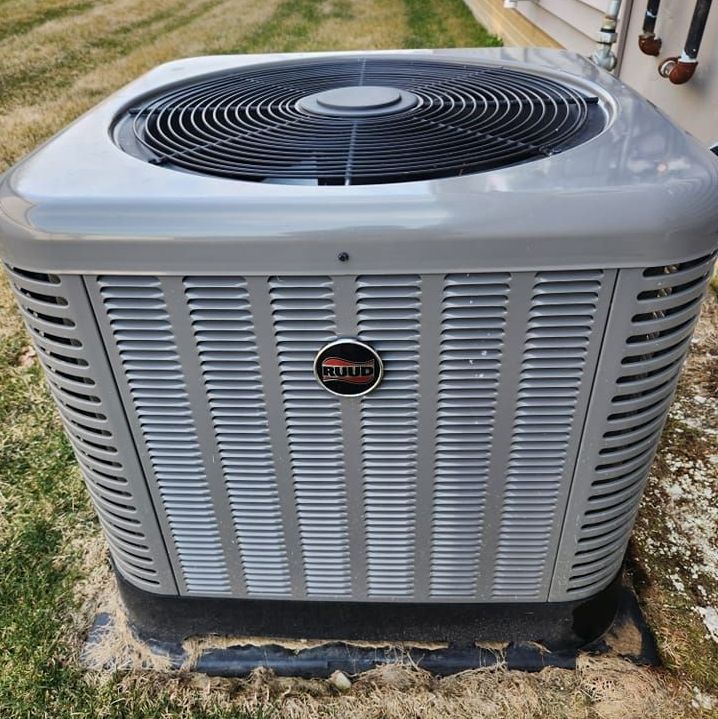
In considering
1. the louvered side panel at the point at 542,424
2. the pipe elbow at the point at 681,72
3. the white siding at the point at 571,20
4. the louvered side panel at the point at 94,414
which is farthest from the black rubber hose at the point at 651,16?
the louvered side panel at the point at 94,414

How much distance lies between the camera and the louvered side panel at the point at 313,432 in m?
1.10

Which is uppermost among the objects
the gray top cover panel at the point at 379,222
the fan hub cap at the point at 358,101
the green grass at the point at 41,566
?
the gray top cover panel at the point at 379,222

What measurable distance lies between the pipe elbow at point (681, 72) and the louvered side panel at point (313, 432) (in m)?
2.27

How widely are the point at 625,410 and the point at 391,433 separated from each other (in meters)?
0.41

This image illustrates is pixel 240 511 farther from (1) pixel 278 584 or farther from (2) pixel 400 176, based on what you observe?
(2) pixel 400 176

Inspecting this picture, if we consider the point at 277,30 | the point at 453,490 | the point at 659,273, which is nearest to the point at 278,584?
the point at 453,490

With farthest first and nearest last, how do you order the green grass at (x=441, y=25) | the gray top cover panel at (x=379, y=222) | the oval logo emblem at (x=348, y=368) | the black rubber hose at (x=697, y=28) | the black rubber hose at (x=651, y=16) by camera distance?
the green grass at (x=441, y=25) → the black rubber hose at (x=651, y=16) → the black rubber hose at (x=697, y=28) → the oval logo emblem at (x=348, y=368) → the gray top cover panel at (x=379, y=222)

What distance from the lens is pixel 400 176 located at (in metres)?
1.18

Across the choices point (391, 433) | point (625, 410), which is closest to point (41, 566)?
point (391, 433)

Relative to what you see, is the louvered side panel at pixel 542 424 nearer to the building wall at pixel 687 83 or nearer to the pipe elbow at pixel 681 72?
the building wall at pixel 687 83

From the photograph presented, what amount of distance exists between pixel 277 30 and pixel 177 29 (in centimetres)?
133

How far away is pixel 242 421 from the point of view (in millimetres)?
1247

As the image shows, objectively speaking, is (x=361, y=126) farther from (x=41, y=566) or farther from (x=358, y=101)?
(x=41, y=566)

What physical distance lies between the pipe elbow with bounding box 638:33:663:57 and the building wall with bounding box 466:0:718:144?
3cm
